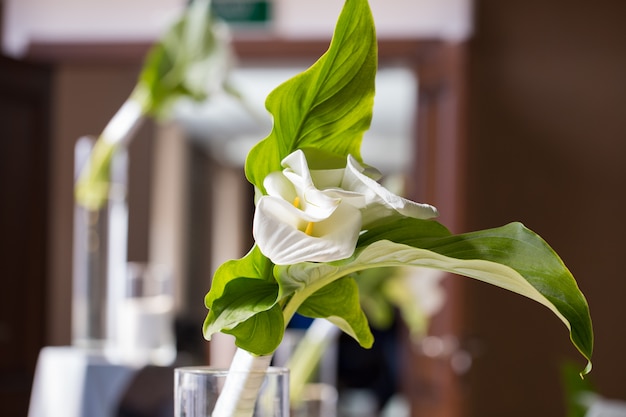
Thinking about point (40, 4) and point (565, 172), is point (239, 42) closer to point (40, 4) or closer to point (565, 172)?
point (40, 4)

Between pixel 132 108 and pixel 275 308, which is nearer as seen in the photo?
pixel 275 308

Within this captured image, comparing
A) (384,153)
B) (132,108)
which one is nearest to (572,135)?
(132,108)

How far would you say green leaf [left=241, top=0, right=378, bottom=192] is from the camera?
505 millimetres

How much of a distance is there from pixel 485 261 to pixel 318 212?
8 cm

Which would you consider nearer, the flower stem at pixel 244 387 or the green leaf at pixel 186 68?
the flower stem at pixel 244 387

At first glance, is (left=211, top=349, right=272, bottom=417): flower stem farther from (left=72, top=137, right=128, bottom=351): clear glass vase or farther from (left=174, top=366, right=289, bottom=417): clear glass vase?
(left=72, top=137, right=128, bottom=351): clear glass vase

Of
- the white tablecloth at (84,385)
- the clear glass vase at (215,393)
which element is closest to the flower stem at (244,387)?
the clear glass vase at (215,393)

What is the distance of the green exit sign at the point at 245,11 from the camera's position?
4.56 metres

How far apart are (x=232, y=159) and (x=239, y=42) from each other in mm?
6594

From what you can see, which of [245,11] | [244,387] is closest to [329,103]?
[244,387]

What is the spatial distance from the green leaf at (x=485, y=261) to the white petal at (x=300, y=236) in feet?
0.06

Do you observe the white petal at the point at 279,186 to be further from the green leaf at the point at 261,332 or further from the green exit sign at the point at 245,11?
the green exit sign at the point at 245,11

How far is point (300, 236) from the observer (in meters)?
0.48

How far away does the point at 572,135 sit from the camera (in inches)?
172
